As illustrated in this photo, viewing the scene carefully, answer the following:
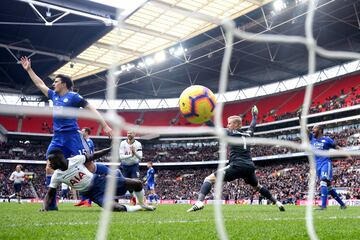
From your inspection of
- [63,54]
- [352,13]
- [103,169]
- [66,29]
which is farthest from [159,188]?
[103,169]

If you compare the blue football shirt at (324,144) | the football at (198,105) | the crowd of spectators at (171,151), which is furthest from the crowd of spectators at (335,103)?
the football at (198,105)

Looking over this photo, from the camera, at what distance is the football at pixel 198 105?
4.57 meters

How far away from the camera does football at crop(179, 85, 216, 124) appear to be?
180 inches

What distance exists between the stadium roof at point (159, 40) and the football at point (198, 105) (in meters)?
10.8

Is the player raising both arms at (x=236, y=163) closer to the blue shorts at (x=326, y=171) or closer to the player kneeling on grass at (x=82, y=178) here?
the player kneeling on grass at (x=82, y=178)

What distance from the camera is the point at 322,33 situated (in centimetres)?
2673

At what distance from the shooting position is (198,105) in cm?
462

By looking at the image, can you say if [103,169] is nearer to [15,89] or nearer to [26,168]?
[15,89]

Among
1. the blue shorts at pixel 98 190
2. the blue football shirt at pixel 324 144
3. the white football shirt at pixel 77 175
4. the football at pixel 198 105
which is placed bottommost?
the blue shorts at pixel 98 190

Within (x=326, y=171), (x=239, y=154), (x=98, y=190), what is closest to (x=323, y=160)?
(x=326, y=171)

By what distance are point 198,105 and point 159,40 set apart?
20.6 meters

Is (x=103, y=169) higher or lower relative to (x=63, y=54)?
lower

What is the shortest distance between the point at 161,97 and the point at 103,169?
37.2 meters

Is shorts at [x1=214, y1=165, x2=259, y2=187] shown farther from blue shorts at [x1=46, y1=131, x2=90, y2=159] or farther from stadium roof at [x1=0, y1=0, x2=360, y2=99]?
stadium roof at [x1=0, y1=0, x2=360, y2=99]
